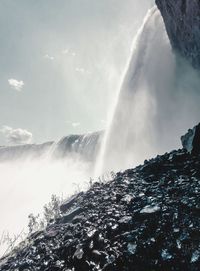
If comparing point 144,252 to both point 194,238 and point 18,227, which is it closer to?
point 194,238

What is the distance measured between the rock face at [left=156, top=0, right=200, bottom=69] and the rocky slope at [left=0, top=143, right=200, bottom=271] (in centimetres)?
2937

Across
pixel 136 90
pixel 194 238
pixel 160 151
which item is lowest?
pixel 194 238

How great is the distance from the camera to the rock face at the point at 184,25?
4041 cm

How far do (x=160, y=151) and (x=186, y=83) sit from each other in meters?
12.2

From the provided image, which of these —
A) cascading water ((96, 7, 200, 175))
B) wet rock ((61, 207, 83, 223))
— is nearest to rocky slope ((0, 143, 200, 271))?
wet rock ((61, 207, 83, 223))

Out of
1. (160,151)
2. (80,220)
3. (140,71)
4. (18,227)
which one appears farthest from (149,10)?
(80,220)

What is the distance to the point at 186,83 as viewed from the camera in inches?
2160

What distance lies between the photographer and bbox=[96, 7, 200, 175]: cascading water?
54.9 m

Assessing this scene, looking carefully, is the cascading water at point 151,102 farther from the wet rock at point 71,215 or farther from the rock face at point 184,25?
the wet rock at point 71,215

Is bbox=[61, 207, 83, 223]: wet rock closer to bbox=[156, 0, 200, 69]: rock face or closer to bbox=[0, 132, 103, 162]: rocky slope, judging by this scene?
bbox=[156, 0, 200, 69]: rock face

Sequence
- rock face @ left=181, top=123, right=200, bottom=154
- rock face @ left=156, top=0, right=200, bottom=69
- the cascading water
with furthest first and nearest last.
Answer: the cascading water < rock face @ left=156, top=0, right=200, bottom=69 < rock face @ left=181, top=123, right=200, bottom=154

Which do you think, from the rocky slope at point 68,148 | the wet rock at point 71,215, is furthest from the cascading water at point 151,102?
the wet rock at point 71,215

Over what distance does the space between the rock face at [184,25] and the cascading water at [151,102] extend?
3.13 m

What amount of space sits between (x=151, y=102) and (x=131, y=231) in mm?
50651
